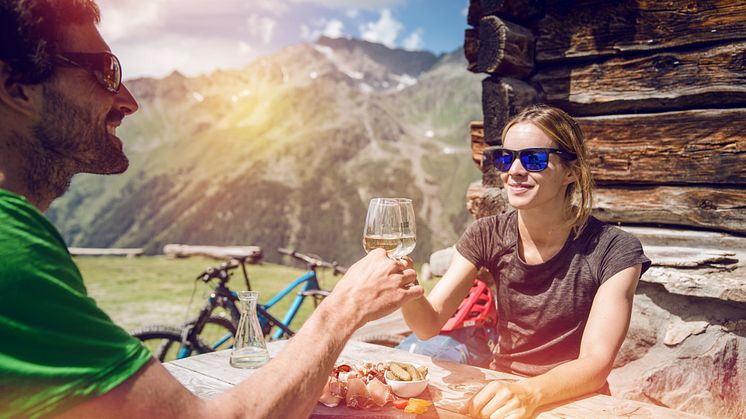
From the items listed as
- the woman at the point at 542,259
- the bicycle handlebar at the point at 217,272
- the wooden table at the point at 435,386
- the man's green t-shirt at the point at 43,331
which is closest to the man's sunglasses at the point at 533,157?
the woman at the point at 542,259

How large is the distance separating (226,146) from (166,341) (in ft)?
477

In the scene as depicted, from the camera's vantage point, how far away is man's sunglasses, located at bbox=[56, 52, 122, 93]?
4.77 ft

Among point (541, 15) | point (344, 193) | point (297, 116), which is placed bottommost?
point (344, 193)

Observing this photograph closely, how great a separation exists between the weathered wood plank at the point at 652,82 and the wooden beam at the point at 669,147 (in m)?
0.09

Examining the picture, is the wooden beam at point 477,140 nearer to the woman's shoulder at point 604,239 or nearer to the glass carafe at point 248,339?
the woman's shoulder at point 604,239

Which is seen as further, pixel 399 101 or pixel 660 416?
pixel 399 101

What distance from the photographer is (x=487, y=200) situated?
150 inches

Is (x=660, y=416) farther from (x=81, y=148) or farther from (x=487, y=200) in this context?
(x=487, y=200)

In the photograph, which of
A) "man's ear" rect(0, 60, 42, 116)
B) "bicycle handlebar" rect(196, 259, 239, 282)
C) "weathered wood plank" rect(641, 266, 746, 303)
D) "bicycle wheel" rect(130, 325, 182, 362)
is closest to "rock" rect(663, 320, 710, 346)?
"weathered wood plank" rect(641, 266, 746, 303)

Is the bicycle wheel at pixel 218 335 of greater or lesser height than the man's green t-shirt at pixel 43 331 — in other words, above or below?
below

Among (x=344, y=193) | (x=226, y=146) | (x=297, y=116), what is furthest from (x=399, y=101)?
(x=344, y=193)

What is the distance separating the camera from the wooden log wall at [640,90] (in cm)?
321

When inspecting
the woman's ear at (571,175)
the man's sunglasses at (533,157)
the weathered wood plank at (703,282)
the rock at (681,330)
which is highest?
the man's sunglasses at (533,157)

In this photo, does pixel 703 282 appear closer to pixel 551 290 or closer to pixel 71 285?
pixel 551 290
